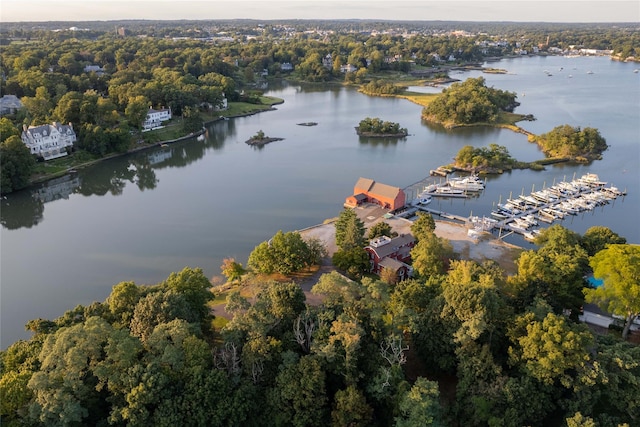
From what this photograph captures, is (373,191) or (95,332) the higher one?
(95,332)

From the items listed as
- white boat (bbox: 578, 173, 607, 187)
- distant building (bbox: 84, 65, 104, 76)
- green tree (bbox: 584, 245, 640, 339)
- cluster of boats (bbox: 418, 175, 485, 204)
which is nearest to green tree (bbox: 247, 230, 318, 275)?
green tree (bbox: 584, 245, 640, 339)

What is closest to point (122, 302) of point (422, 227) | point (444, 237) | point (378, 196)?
point (422, 227)

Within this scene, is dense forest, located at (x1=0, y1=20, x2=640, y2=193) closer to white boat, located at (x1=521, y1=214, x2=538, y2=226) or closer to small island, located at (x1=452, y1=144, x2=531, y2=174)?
small island, located at (x1=452, y1=144, x2=531, y2=174)

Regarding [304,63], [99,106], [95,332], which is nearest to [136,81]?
[99,106]

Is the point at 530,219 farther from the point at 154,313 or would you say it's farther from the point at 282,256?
the point at 154,313

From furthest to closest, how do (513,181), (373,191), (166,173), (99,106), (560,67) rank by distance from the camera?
(560,67)
(99,106)
(166,173)
(513,181)
(373,191)

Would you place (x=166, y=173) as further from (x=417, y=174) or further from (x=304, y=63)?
(x=304, y=63)
